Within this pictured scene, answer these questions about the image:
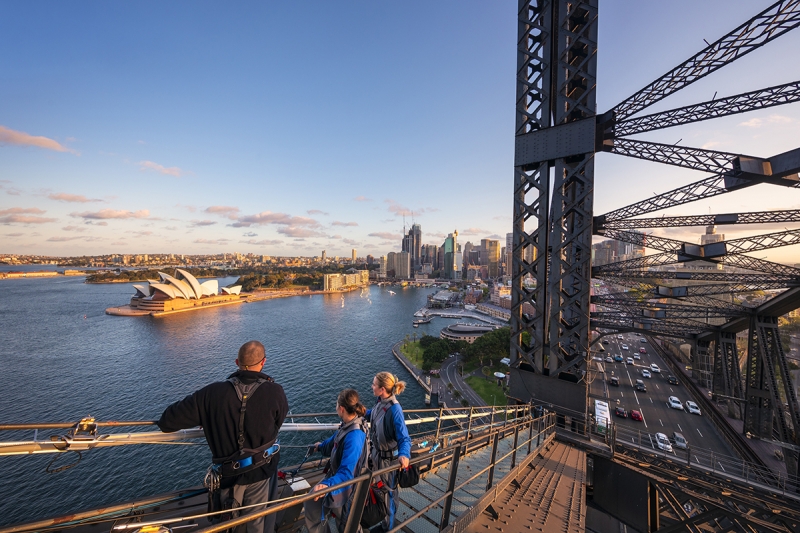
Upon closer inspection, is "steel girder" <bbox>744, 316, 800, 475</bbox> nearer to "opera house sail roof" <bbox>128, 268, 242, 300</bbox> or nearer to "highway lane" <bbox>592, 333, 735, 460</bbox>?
"highway lane" <bbox>592, 333, 735, 460</bbox>

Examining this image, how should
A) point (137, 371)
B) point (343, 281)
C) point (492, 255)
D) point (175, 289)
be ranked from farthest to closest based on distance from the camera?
point (492, 255) < point (343, 281) < point (175, 289) < point (137, 371)

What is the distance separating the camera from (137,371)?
2539cm

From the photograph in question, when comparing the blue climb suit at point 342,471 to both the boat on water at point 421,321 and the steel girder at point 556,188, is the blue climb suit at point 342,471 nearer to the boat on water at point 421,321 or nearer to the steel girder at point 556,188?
the steel girder at point 556,188

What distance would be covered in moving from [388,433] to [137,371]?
1267 inches

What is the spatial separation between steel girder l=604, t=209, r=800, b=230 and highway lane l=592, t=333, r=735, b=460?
7.12m

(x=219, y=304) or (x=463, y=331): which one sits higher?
(x=219, y=304)

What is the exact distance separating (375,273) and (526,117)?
136 m

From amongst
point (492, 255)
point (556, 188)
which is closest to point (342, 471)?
point (556, 188)

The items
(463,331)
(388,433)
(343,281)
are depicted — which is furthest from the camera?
(343,281)

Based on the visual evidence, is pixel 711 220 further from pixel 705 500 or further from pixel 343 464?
pixel 343 464

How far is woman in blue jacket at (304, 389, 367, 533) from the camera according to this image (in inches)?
76.3

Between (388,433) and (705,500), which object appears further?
(705,500)

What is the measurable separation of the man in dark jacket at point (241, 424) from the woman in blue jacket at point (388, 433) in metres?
0.75

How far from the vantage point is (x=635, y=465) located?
211 inches
